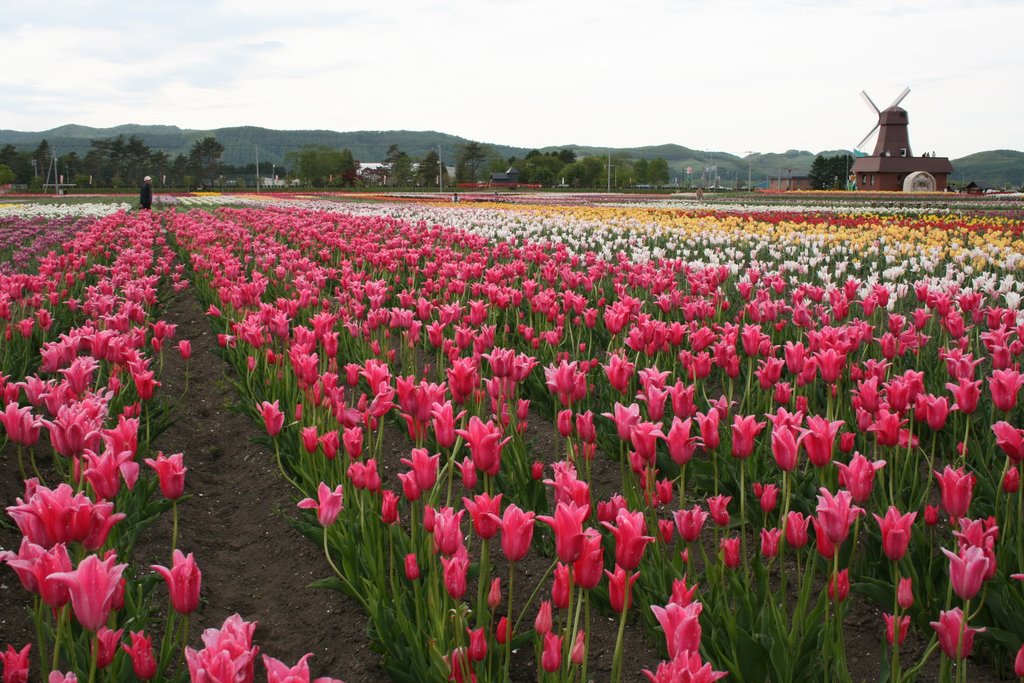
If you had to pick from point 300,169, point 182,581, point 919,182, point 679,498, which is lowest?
point 679,498

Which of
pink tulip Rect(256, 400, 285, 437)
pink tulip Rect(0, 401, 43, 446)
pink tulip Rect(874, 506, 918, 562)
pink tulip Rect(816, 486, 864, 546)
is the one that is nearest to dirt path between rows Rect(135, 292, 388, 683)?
pink tulip Rect(256, 400, 285, 437)

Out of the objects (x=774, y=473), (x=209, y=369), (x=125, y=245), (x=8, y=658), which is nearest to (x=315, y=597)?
(x=8, y=658)

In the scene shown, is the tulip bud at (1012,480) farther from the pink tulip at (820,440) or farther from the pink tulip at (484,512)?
the pink tulip at (484,512)

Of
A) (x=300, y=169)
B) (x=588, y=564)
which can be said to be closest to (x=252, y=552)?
(x=588, y=564)

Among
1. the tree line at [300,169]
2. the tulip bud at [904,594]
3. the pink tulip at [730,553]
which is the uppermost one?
the tree line at [300,169]

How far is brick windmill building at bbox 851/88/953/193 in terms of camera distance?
6950 centimetres

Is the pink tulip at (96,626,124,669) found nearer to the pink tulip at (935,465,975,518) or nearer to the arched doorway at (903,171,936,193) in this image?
the pink tulip at (935,465,975,518)

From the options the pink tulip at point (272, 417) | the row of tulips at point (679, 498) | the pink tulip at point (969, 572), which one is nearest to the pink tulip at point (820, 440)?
the row of tulips at point (679, 498)

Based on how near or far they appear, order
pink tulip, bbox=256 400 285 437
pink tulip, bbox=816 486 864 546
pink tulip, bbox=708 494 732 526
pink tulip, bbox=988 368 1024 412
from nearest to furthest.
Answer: pink tulip, bbox=816 486 864 546
pink tulip, bbox=708 494 732 526
pink tulip, bbox=988 368 1024 412
pink tulip, bbox=256 400 285 437

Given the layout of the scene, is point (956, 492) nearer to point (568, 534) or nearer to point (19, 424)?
point (568, 534)

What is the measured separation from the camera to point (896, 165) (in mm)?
72562

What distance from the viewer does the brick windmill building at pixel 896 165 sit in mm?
69500

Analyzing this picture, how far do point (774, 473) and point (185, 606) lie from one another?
9.83ft

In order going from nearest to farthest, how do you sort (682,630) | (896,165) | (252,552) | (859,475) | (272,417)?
(682,630) → (859,475) → (272,417) → (252,552) → (896,165)
